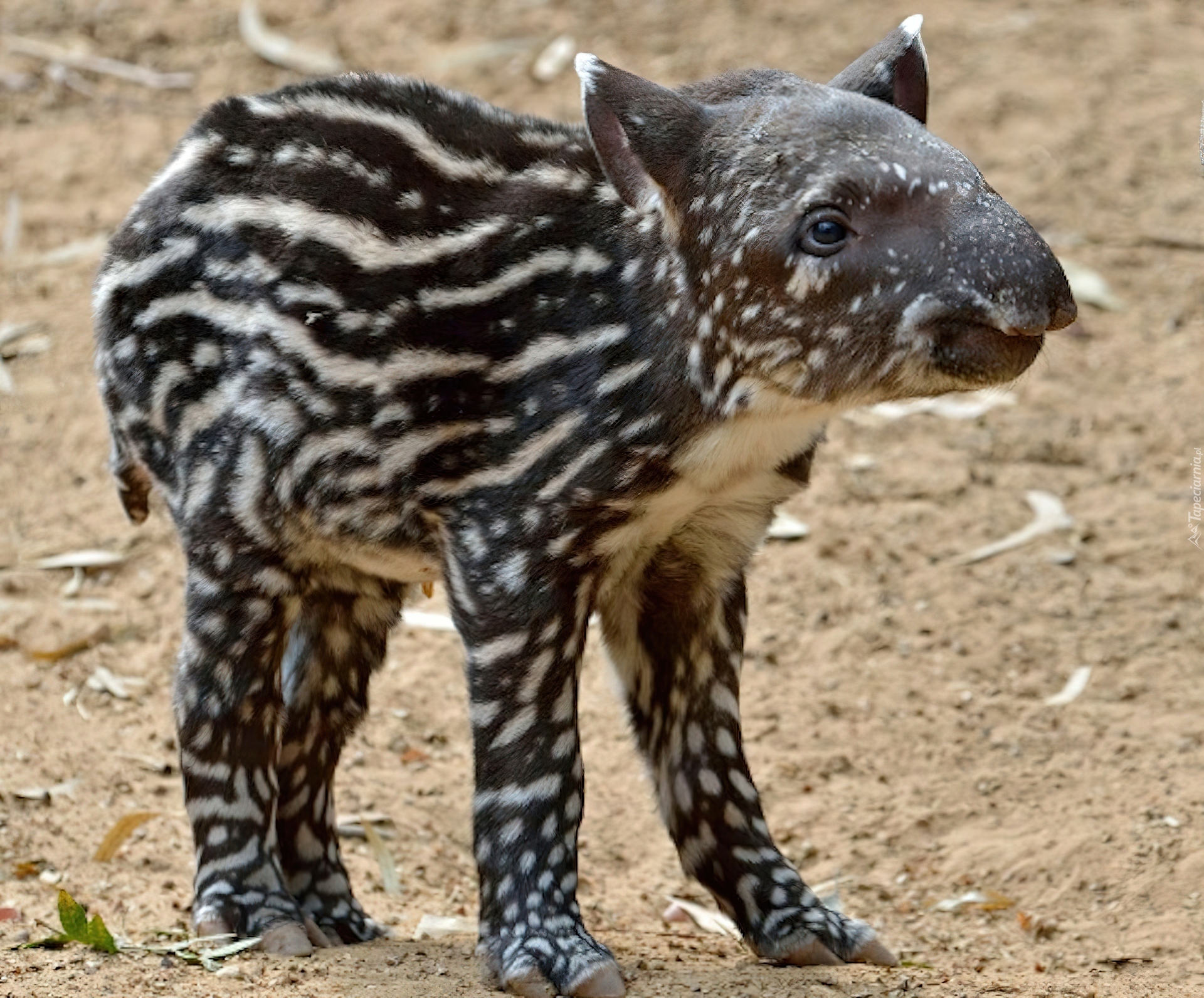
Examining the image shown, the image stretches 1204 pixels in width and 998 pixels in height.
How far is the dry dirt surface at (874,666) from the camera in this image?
583 centimetres

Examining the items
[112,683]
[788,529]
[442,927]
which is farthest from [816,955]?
[112,683]

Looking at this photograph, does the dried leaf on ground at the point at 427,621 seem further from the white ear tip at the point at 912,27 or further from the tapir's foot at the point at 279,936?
the white ear tip at the point at 912,27

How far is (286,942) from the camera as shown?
548 centimetres

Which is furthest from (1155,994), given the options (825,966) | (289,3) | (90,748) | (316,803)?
(289,3)

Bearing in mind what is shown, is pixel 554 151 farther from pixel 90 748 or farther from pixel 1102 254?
pixel 1102 254

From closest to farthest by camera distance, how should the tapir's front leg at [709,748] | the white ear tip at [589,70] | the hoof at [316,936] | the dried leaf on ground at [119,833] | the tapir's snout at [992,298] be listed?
the tapir's snout at [992,298] → the white ear tip at [589,70] → the tapir's front leg at [709,748] → the hoof at [316,936] → the dried leaf on ground at [119,833]

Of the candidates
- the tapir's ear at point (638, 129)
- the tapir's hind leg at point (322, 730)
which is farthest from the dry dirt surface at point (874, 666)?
the tapir's ear at point (638, 129)

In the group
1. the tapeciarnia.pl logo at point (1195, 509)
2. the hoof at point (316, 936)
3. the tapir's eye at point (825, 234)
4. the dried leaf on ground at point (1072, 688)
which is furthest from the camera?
the tapeciarnia.pl logo at point (1195, 509)

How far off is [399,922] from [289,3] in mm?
7333

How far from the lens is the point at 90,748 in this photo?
6848mm

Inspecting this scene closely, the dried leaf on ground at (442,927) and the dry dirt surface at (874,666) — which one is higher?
the dry dirt surface at (874,666)

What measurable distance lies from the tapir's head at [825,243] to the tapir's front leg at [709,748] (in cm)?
95

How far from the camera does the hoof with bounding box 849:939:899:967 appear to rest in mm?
5414

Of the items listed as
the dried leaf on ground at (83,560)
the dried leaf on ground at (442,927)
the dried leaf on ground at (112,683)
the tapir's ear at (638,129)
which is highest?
the tapir's ear at (638,129)
